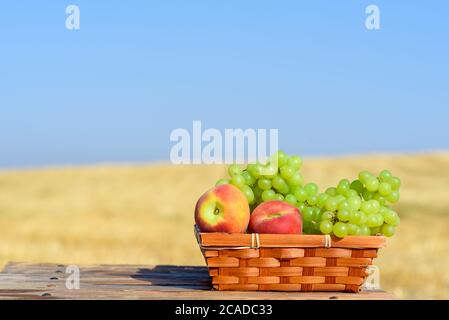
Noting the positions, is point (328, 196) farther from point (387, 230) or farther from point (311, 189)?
point (387, 230)

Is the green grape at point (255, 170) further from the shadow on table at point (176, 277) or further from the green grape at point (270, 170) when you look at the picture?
the shadow on table at point (176, 277)

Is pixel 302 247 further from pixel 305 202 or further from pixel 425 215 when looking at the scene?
pixel 425 215

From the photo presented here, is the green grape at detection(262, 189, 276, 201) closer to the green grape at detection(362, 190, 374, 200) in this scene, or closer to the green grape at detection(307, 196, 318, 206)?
the green grape at detection(307, 196, 318, 206)

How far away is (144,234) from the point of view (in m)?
14.4

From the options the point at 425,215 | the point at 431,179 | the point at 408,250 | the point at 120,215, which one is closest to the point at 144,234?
the point at 120,215

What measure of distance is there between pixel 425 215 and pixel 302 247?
14828mm

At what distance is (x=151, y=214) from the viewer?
17.3 metres

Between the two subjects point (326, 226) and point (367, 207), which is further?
point (367, 207)

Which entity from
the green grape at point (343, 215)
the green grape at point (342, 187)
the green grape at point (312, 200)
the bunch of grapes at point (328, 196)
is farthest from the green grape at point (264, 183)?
the green grape at point (343, 215)

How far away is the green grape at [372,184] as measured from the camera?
3369 millimetres

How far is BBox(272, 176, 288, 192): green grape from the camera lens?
3439mm

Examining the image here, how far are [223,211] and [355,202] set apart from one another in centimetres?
57

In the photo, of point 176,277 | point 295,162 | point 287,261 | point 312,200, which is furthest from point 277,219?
point 176,277

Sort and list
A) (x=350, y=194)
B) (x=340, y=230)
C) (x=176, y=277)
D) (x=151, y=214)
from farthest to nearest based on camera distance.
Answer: (x=151, y=214) → (x=176, y=277) → (x=350, y=194) → (x=340, y=230)
